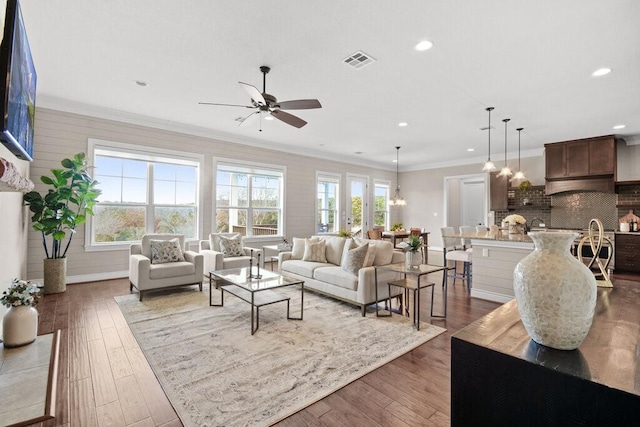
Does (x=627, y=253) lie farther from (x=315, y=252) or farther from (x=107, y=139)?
(x=107, y=139)

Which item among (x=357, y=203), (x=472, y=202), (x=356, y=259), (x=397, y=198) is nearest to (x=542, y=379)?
(x=356, y=259)

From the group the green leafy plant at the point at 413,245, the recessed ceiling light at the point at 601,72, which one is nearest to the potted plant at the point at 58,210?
the green leafy plant at the point at 413,245

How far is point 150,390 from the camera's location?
221 cm

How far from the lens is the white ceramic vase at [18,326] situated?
2.21 m

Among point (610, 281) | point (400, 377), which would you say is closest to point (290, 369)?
point (400, 377)

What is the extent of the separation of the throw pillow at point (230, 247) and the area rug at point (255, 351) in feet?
4.29

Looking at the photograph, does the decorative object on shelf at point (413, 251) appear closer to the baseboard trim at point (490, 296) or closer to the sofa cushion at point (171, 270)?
the baseboard trim at point (490, 296)

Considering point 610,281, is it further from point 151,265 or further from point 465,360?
point 151,265

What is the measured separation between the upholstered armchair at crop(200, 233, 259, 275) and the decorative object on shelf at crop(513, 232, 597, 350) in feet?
15.5

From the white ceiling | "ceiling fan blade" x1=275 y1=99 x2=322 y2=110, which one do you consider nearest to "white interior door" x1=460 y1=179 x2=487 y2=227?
the white ceiling

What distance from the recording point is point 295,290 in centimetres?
479

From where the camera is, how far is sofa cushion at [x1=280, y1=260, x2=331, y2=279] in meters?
4.55

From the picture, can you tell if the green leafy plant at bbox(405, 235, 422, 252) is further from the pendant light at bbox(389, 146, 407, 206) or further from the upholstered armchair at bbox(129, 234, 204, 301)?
the pendant light at bbox(389, 146, 407, 206)

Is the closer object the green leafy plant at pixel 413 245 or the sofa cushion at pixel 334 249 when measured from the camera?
the green leafy plant at pixel 413 245
